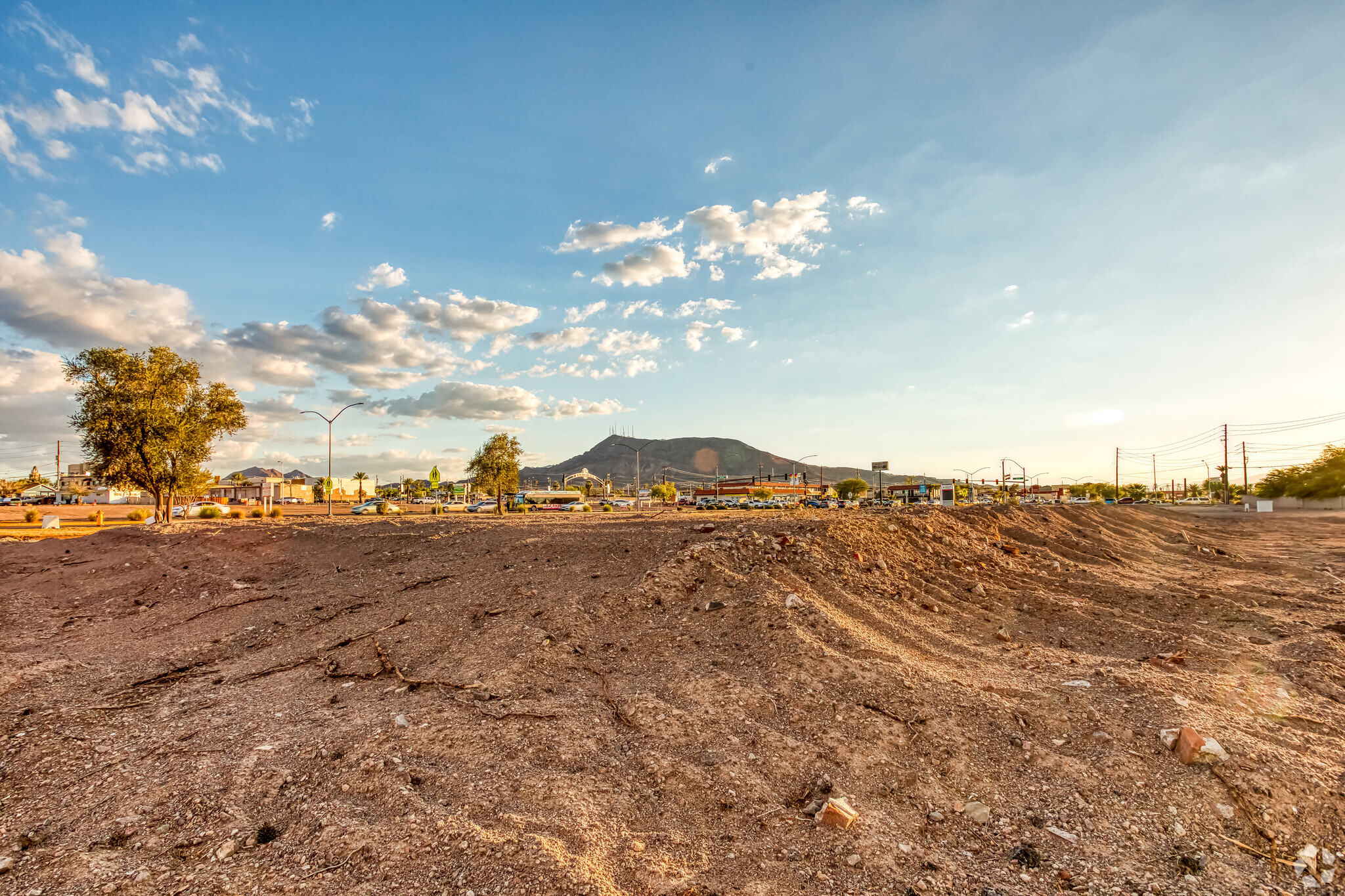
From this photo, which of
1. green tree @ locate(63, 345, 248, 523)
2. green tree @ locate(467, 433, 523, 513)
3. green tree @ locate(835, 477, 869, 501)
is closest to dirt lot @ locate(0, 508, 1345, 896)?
green tree @ locate(63, 345, 248, 523)

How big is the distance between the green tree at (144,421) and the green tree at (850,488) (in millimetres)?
117229

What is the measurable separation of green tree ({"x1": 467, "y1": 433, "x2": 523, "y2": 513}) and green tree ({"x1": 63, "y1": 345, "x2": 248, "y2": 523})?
3390 cm

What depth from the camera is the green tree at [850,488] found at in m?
133

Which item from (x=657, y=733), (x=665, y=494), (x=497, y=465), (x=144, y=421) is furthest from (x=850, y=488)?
(x=657, y=733)

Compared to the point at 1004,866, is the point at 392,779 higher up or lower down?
higher up

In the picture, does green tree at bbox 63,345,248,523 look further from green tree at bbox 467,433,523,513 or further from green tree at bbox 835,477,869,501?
green tree at bbox 835,477,869,501

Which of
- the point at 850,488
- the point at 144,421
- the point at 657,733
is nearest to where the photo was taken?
the point at 657,733

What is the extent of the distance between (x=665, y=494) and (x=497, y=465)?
51.5 m

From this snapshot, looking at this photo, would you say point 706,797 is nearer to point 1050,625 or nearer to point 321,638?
point 321,638

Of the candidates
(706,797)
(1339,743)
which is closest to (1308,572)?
(1339,743)

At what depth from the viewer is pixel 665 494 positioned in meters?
113

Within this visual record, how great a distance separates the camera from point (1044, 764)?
600 centimetres

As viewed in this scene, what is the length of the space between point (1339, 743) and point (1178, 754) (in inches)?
84.6

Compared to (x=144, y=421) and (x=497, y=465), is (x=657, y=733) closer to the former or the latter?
(x=144, y=421)
